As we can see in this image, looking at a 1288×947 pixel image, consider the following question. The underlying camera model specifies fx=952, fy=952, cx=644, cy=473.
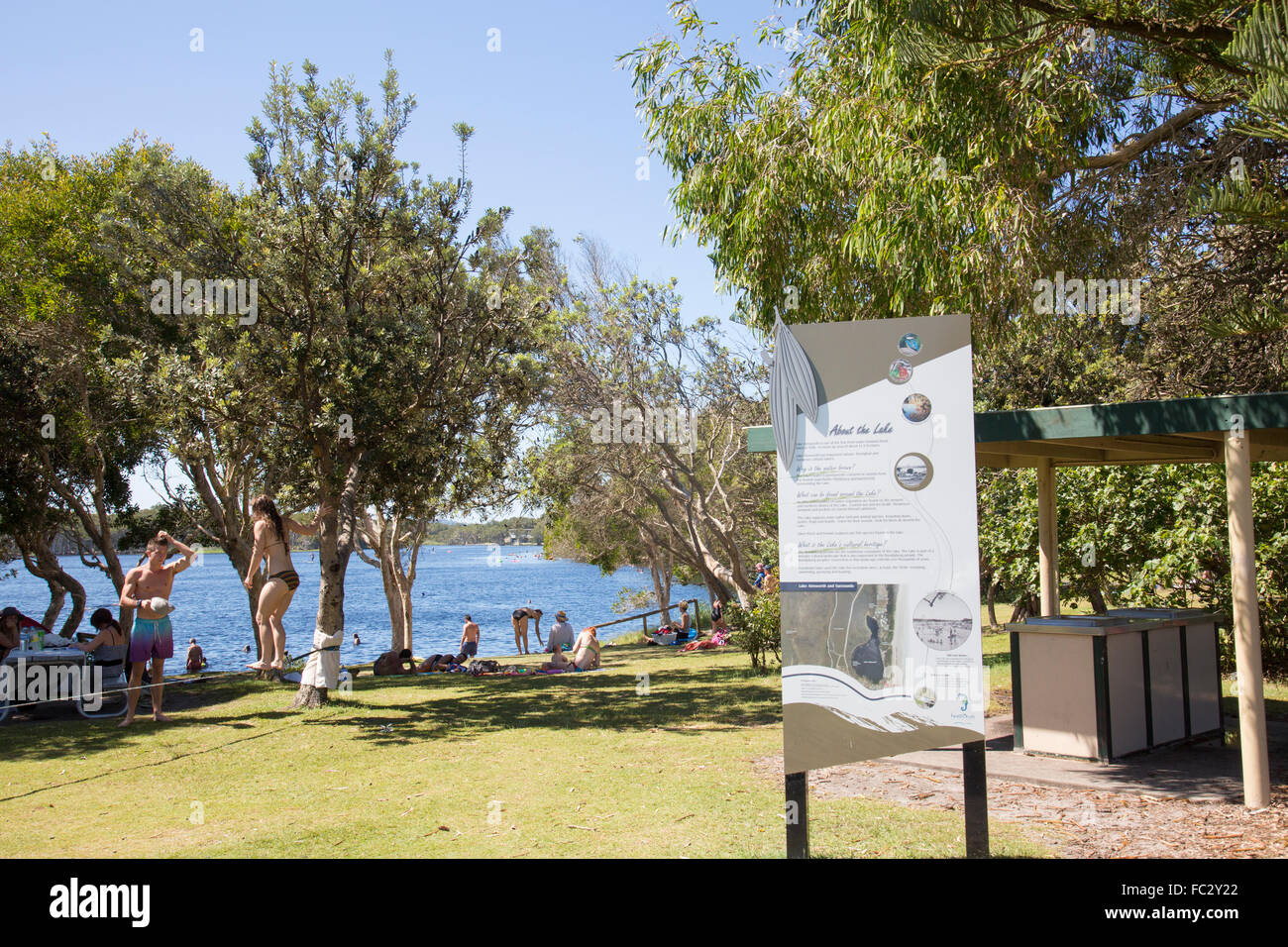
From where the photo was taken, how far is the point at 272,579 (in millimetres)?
9203

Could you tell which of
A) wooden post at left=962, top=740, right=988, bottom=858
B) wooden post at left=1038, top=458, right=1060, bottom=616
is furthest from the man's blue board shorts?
wooden post at left=1038, top=458, right=1060, bottom=616

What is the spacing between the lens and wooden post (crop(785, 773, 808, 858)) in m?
5.12

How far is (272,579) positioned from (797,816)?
607cm

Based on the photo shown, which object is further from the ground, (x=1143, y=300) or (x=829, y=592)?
(x=1143, y=300)

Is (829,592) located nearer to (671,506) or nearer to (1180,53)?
(1180,53)

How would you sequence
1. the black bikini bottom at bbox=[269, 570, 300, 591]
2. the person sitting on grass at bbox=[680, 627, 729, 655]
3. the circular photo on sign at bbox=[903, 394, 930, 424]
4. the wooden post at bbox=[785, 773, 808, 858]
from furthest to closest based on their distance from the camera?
the person sitting on grass at bbox=[680, 627, 729, 655] < the black bikini bottom at bbox=[269, 570, 300, 591] < the wooden post at bbox=[785, 773, 808, 858] < the circular photo on sign at bbox=[903, 394, 930, 424]

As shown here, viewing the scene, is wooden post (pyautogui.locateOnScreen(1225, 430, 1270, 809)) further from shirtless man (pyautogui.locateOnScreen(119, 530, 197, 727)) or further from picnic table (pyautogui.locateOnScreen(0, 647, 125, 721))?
picnic table (pyautogui.locateOnScreen(0, 647, 125, 721))

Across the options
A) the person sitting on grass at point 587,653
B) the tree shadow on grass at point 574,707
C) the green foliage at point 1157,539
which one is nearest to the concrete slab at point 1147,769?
the green foliage at point 1157,539

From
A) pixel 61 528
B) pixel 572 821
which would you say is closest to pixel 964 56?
pixel 572 821

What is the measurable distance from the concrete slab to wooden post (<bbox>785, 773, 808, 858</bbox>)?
277 cm

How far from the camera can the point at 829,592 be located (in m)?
5.02

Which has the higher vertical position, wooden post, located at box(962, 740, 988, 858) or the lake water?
wooden post, located at box(962, 740, 988, 858)

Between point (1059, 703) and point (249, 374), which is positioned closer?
point (1059, 703)
